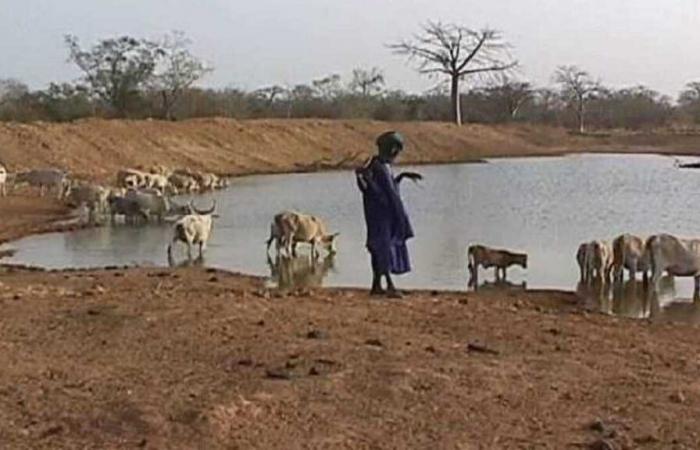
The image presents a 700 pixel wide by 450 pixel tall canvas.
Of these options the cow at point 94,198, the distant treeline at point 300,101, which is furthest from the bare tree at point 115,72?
the cow at point 94,198

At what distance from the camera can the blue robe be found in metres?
13.8

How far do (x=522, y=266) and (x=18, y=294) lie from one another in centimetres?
852

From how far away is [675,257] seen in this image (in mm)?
17500

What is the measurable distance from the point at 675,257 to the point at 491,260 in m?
2.84

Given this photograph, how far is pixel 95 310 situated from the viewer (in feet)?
39.9

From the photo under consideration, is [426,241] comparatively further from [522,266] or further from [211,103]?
[211,103]

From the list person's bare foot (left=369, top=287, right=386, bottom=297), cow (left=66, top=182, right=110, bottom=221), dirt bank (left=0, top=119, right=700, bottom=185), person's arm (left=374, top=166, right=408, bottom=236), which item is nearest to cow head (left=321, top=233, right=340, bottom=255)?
person's bare foot (left=369, top=287, right=386, bottom=297)

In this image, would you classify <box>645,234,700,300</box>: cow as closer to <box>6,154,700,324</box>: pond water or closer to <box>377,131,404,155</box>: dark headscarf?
<box>6,154,700,324</box>: pond water

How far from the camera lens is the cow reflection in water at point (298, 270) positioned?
58.8 feet

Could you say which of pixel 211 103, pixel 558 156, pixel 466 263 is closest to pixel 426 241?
pixel 466 263

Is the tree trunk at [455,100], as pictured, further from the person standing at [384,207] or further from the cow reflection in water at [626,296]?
the person standing at [384,207]

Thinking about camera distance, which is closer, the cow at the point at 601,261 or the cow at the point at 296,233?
the cow at the point at 601,261

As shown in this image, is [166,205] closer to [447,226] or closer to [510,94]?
[447,226]

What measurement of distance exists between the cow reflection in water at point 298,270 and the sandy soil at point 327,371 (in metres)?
2.91
